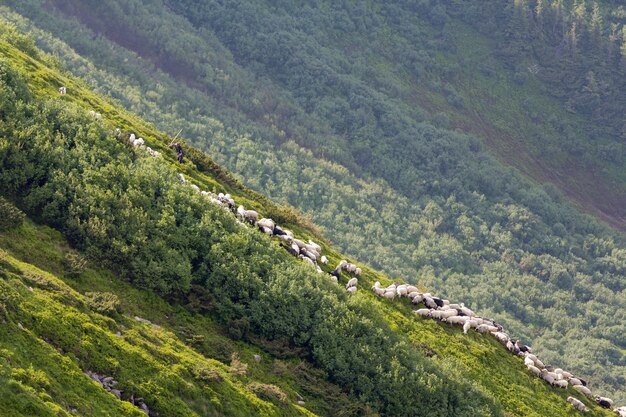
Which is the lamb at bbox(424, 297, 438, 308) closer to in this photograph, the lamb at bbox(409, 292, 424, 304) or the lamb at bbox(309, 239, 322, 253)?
the lamb at bbox(409, 292, 424, 304)

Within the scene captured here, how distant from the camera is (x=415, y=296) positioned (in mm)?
36938

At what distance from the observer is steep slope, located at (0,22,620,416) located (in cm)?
2180

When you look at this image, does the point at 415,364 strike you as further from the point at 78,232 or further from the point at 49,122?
the point at 49,122

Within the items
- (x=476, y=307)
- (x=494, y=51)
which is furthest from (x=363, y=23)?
(x=476, y=307)

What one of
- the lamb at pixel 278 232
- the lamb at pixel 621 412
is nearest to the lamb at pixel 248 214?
the lamb at pixel 278 232

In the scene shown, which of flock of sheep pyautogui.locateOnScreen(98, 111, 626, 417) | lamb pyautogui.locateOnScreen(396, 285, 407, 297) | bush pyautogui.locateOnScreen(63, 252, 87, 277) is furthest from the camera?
lamb pyautogui.locateOnScreen(396, 285, 407, 297)

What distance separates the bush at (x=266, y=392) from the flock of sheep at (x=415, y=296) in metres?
9.40

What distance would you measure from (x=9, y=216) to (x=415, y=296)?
58.8 feet

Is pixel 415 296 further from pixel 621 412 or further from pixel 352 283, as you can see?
pixel 621 412

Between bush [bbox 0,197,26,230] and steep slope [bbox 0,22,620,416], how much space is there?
301mm

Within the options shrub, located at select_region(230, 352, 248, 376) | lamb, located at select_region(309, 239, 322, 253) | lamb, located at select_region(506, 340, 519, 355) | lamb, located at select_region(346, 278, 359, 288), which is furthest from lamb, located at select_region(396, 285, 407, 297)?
shrub, located at select_region(230, 352, 248, 376)

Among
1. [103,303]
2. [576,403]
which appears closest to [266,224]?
[103,303]

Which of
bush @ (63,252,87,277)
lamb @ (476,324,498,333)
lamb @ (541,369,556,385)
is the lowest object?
lamb @ (541,369,556,385)

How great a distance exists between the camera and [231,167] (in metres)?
84.3
